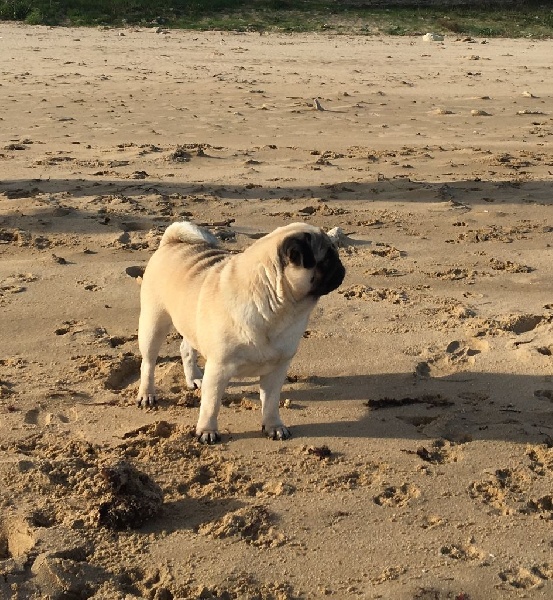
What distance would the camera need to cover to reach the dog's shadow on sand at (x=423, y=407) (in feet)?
18.7

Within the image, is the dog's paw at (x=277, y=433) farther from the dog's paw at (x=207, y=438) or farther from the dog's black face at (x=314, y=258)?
the dog's black face at (x=314, y=258)

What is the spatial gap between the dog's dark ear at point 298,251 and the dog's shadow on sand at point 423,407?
1.20m

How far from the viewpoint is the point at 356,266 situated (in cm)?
856

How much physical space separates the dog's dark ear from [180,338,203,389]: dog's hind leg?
1.49 meters

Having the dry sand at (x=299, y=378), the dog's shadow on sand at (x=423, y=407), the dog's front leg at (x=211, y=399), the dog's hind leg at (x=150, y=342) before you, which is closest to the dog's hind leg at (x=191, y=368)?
the dry sand at (x=299, y=378)

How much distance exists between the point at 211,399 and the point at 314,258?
41.9 inches

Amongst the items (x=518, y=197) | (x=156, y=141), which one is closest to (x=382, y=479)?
(x=518, y=197)

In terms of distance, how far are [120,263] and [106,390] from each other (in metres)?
2.48

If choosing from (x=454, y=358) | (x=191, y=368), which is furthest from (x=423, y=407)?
(x=191, y=368)

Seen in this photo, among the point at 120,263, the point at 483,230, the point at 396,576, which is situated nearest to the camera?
the point at 396,576

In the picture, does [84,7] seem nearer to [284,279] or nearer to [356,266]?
[356,266]

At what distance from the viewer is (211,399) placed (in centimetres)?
546

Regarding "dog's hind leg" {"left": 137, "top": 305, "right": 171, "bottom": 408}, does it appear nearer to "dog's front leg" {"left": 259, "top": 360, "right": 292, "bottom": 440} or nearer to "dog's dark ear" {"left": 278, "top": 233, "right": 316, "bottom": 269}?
"dog's front leg" {"left": 259, "top": 360, "right": 292, "bottom": 440}

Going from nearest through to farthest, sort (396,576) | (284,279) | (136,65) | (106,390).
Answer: (396,576), (284,279), (106,390), (136,65)
